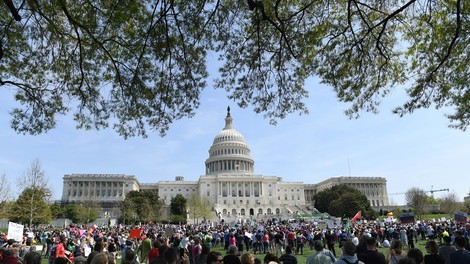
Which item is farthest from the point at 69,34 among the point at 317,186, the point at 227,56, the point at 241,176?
the point at 317,186

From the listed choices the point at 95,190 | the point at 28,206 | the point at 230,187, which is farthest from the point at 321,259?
the point at 95,190

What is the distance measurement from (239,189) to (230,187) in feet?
11.3

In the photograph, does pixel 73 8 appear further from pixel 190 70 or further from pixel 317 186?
pixel 317 186

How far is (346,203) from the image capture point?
3329 inches

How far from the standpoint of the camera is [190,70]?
1024 cm

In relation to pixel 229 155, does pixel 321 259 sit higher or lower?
lower

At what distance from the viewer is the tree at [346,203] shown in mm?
82062

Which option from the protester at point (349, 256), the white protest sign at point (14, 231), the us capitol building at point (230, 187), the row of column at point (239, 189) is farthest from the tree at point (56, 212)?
the protester at point (349, 256)

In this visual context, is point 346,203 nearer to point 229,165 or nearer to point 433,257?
point 229,165

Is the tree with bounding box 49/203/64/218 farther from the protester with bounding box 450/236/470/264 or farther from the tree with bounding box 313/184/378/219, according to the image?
the protester with bounding box 450/236/470/264

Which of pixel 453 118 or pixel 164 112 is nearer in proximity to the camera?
pixel 164 112

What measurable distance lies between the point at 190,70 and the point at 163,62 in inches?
30.4

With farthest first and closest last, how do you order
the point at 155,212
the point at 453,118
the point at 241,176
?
the point at 241,176, the point at 155,212, the point at 453,118

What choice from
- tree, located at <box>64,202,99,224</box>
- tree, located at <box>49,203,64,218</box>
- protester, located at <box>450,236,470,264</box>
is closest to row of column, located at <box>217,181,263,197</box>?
tree, located at <box>64,202,99,224</box>
